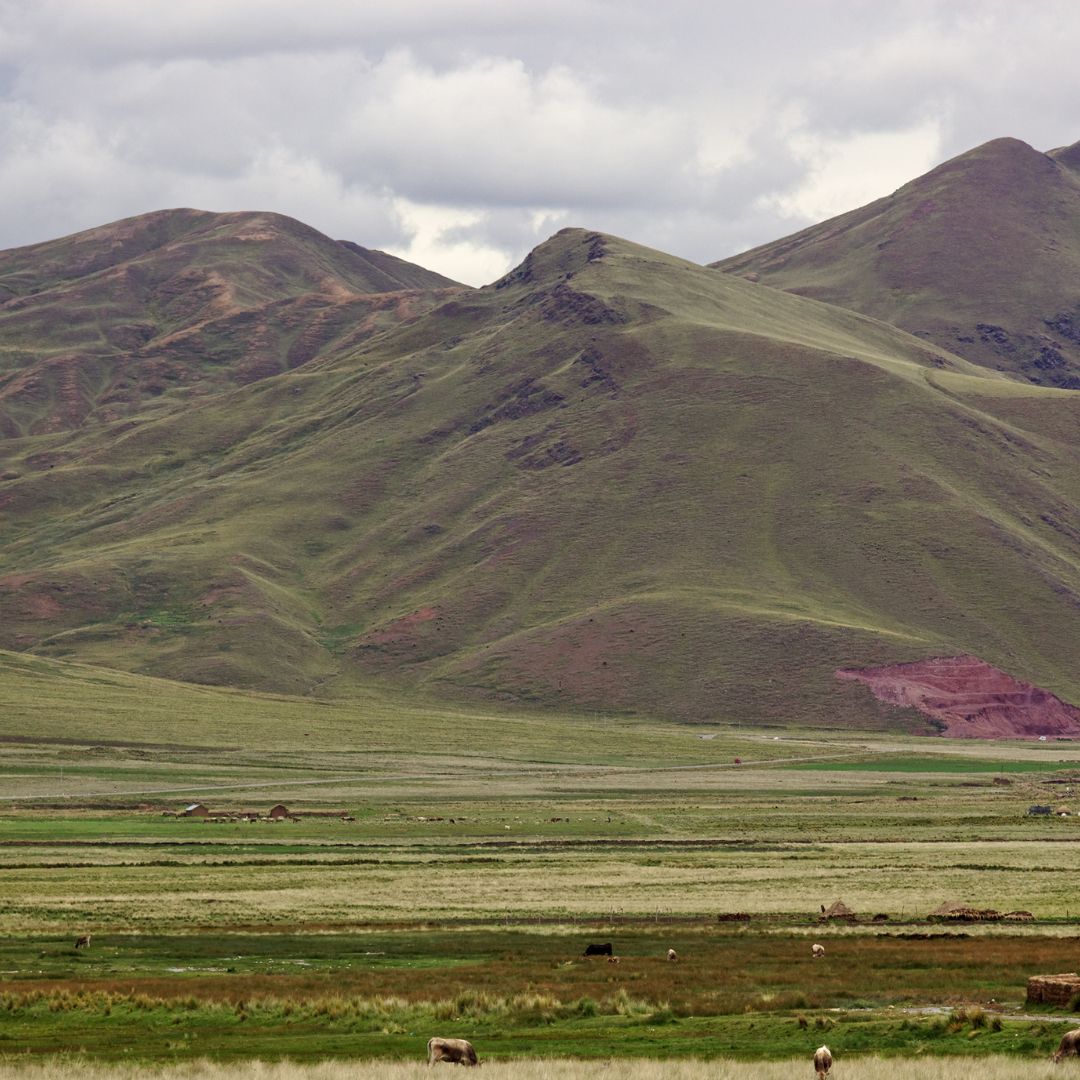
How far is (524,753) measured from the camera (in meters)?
178

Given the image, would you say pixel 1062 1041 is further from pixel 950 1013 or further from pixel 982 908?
pixel 982 908

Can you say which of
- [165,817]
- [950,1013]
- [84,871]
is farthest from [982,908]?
[165,817]

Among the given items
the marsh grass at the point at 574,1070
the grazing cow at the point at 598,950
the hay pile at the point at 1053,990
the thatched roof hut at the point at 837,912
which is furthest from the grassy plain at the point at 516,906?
the grazing cow at the point at 598,950

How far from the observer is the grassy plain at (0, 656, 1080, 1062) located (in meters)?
37.6

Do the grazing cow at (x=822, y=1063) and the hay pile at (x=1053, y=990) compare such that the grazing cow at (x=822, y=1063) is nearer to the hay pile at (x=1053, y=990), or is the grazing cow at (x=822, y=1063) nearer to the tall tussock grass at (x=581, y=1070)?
the tall tussock grass at (x=581, y=1070)

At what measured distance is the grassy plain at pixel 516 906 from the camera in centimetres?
3759

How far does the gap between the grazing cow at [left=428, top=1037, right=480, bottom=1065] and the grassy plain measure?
2165 millimetres

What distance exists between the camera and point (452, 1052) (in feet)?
108

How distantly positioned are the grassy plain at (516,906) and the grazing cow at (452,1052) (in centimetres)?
216

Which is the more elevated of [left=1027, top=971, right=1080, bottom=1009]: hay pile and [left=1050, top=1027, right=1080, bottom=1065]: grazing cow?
[left=1050, top=1027, right=1080, bottom=1065]: grazing cow

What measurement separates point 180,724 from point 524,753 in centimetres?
3911

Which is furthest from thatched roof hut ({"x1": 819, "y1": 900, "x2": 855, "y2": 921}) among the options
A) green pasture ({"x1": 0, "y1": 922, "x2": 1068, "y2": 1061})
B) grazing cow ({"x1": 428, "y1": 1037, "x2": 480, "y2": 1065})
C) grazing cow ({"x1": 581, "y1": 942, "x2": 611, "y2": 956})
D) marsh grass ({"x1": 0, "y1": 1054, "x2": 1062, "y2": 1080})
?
grazing cow ({"x1": 428, "y1": 1037, "x2": 480, "y2": 1065})

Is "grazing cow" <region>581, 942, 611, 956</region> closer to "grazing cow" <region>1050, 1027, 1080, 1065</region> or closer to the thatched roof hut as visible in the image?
the thatched roof hut

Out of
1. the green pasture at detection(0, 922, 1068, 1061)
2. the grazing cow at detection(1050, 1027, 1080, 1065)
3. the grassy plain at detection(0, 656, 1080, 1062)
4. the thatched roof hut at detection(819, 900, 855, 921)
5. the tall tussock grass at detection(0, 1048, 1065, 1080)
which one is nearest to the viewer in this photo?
the tall tussock grass at detection(0, 1048, 1065, 1080)
